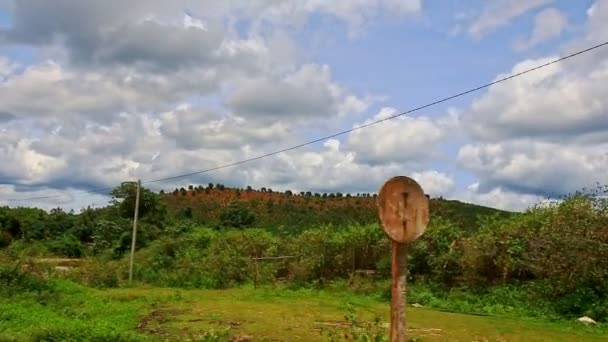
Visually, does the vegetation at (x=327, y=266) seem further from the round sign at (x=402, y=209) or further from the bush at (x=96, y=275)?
the round sign at (x=402, y=209)

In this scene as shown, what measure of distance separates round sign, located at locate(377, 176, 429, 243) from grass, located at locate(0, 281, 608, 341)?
523 cm

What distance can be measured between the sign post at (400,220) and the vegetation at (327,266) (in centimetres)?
251

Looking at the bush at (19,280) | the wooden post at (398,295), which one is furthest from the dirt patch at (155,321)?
the wooden post at (398,295)

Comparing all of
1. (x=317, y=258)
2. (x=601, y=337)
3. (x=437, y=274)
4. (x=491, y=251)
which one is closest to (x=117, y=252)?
(x=317, y=258)

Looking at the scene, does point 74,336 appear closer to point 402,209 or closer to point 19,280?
point 402,209

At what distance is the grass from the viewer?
436 inches

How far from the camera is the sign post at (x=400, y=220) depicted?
516 cm

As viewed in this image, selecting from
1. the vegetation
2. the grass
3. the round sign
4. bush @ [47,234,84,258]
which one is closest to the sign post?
the round sign

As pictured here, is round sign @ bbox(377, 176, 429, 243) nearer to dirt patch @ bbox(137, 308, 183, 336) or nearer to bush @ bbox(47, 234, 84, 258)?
dirt patch @ bbox(137, 308, 183, 336)

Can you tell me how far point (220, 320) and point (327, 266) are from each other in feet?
33.6

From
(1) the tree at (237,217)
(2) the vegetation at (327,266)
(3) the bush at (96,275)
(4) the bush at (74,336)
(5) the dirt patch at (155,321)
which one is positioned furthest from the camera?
(1) the tree at (237,217)

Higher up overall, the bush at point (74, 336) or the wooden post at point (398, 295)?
the wooden post at point (398, 295)

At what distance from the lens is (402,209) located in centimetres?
520

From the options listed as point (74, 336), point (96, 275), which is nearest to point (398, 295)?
point (74, 336)
